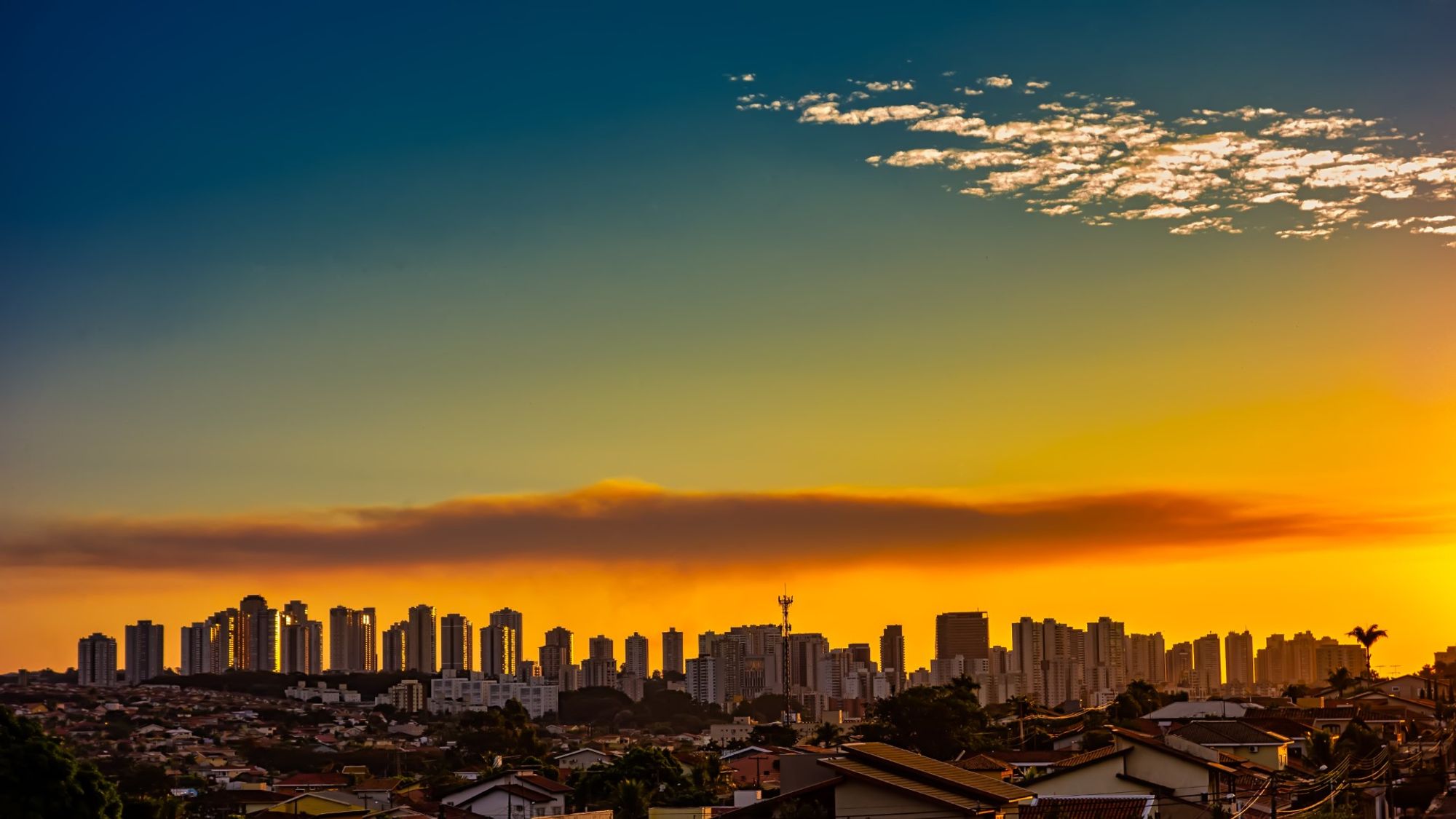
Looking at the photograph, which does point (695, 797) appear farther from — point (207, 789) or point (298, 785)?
point (207, 789)

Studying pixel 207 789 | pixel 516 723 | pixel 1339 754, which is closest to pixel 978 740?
pixel 1339 754

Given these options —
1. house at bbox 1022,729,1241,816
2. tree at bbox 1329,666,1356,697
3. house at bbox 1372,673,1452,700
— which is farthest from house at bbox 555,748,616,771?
house at bbox 1022,729,1241,816

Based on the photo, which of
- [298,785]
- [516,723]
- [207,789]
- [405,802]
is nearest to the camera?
[405,802]

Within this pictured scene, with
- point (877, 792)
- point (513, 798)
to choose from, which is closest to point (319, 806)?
point (513, 798)

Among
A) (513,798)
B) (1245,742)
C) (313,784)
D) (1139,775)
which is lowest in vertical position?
(313,784)

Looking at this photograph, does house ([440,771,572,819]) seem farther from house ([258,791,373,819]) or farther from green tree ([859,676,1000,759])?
green tree ([859,676,1000,759])

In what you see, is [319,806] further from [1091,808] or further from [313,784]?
[1091,808]

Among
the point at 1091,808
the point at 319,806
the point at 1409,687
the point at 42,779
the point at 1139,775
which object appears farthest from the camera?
the point at 1409,687
